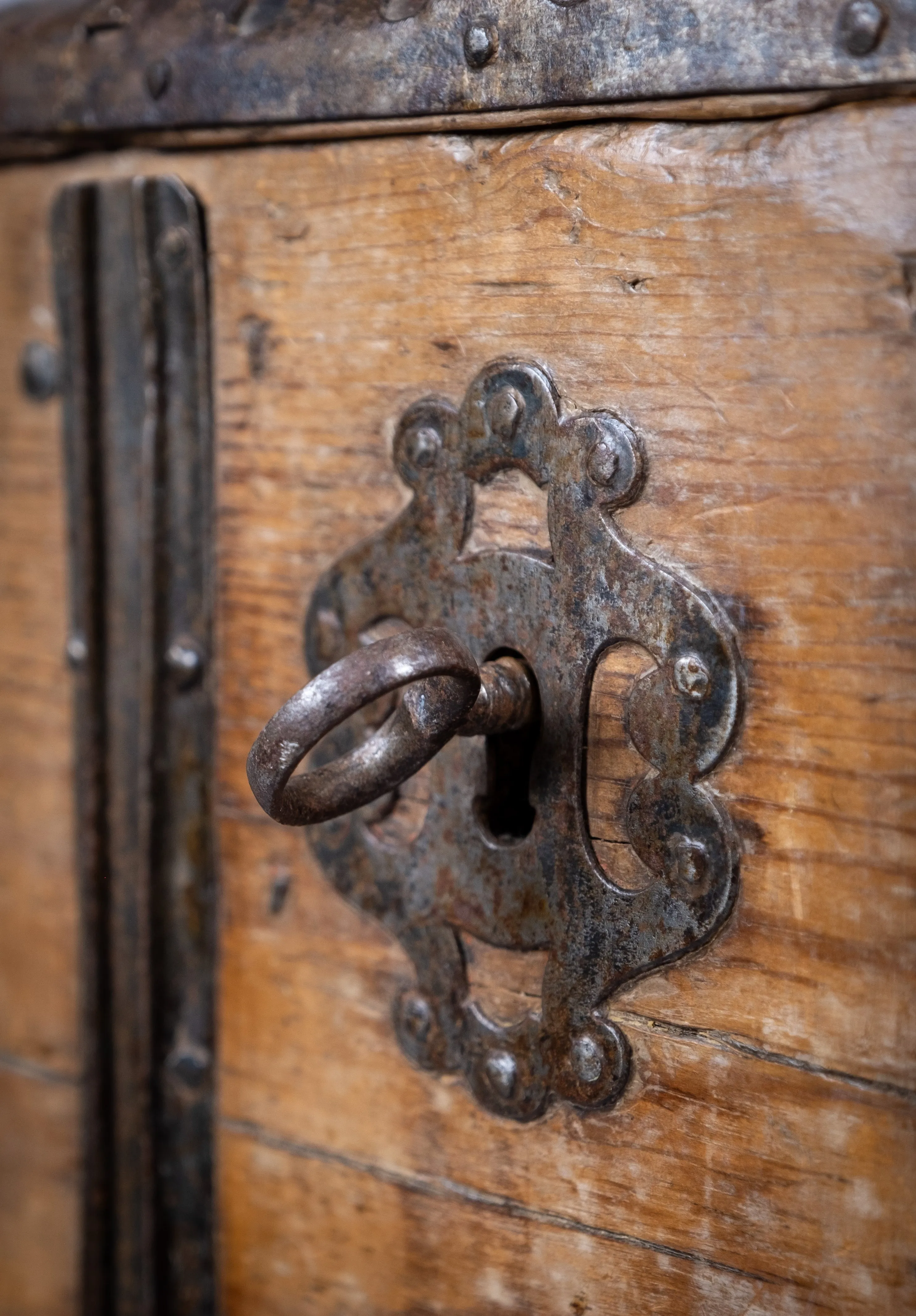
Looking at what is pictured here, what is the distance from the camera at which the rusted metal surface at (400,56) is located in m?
0.50

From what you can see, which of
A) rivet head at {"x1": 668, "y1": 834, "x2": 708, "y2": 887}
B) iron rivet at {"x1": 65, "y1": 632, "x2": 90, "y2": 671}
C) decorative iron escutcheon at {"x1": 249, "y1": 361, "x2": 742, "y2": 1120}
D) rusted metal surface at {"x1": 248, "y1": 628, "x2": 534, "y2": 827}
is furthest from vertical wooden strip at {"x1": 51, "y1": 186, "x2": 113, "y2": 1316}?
rivet head at {"x1": 668, "y1": 834, "x2": 708, "y2": 887}

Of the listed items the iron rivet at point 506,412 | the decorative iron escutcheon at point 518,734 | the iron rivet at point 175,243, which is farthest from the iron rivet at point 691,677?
the iron rivet at point 175,243

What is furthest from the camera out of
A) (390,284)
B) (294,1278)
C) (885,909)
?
(294,1278)

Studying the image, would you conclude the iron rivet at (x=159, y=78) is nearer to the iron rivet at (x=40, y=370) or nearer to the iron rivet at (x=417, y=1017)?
the iron rivet at (x=40, y=370)

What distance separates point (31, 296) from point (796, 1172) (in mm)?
694

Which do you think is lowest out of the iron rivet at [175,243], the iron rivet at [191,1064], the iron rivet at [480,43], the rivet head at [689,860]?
the iron rivet at [191,1064]

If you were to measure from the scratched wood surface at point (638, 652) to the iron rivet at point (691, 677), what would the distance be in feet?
0.07

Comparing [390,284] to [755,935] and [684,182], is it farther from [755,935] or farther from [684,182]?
[755,935]

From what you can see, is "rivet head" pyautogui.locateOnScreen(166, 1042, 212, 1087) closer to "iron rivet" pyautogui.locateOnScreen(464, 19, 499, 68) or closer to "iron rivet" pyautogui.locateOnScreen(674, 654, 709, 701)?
"iron rivet" pyautogui.locateOnScreen(674, 654, 709, 701)

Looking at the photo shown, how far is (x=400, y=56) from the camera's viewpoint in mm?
619

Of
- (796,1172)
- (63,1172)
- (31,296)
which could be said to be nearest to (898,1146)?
(796,1172)

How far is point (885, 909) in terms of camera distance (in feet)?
1.78

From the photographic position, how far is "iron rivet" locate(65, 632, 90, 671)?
2.66 feet

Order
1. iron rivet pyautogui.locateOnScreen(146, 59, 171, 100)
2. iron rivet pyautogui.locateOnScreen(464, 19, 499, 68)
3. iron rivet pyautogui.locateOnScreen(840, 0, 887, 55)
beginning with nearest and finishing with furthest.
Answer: iron rivet pyautogui.locateOnScreen(840, 0, 887, 55)
iron rivet pyautogui.locateOnScreen(464, 19, 499, 68)
iron rivet pyautogui.locateOnScreen(146, 59, 171, 100)
